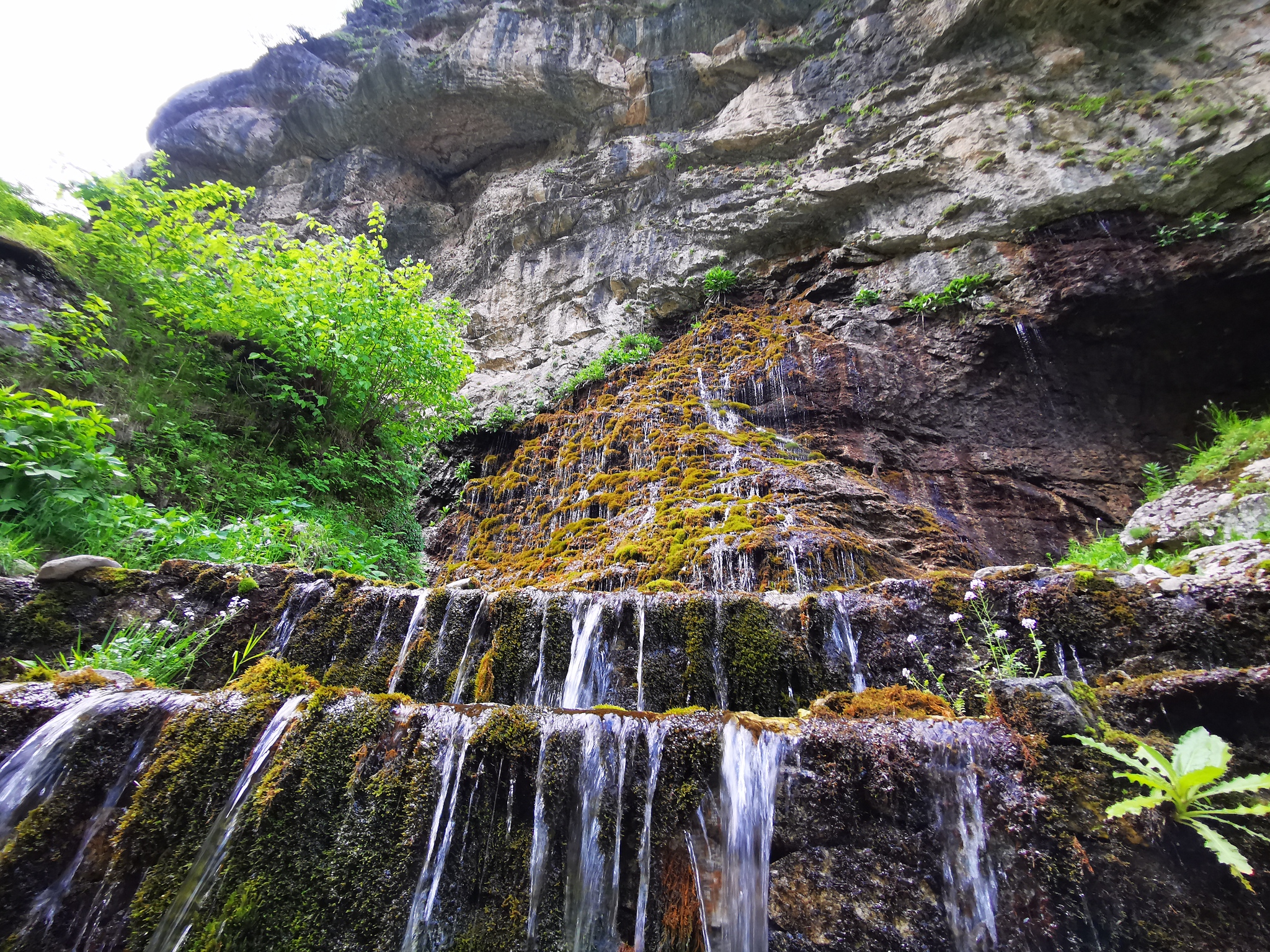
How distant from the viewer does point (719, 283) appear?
11.2 m

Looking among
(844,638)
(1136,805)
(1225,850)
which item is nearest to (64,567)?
(844,638)

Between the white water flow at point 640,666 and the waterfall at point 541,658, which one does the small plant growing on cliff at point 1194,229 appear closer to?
the white water flow at point 640,666

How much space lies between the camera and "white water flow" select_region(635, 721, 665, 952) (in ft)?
7.25

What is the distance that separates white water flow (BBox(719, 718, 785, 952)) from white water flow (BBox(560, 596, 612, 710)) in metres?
1.58

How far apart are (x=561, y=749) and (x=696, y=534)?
3663mm

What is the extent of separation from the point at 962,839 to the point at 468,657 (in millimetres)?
3340

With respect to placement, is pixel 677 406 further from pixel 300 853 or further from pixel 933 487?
pixel 300 853

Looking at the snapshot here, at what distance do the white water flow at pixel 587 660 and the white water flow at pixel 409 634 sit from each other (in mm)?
1138

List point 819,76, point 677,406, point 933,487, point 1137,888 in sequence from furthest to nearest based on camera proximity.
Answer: point 819,76
point 677,406
point 933,487
point 1137,888

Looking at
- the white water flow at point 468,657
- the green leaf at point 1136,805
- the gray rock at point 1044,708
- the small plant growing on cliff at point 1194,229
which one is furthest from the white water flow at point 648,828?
the small plant growing on cliff at point 1194,229

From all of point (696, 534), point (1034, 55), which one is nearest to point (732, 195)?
point (1034, 55)

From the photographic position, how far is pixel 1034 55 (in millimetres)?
9398

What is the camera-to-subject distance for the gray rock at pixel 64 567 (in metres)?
3.53

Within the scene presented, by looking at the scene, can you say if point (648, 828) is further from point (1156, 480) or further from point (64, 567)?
point (1156, 480)
